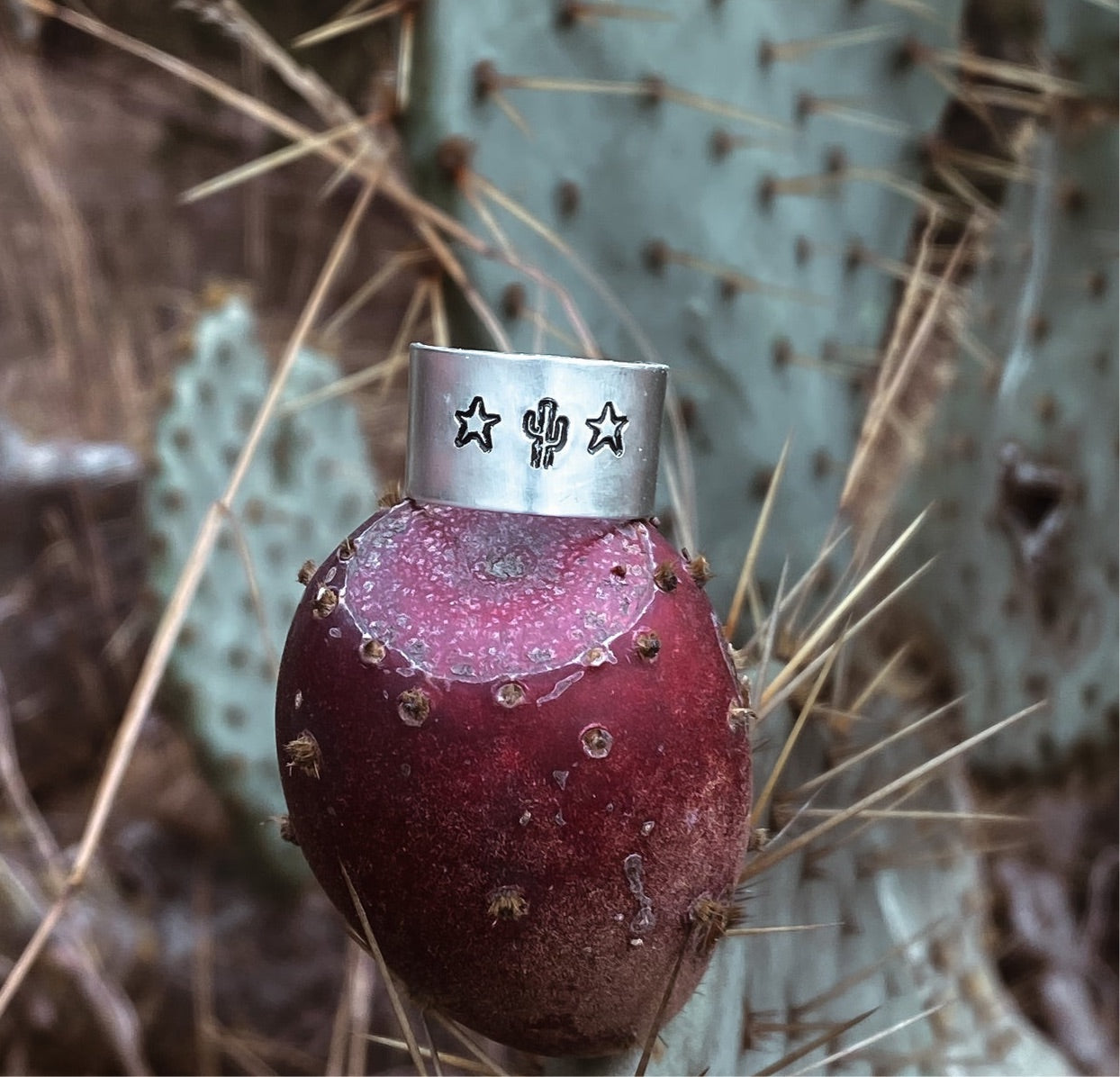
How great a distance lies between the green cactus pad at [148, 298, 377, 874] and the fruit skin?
35.8 inches

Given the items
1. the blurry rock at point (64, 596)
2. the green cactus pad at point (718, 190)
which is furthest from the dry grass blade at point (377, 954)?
the blurry rock at point (64, 596)

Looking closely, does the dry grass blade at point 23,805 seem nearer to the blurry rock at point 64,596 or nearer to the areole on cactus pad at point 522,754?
the blurry rock at point 64,596

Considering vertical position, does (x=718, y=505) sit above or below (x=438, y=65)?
below

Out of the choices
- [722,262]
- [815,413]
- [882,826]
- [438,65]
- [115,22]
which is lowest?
[882,826]

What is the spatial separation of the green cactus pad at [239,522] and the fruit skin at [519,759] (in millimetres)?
909

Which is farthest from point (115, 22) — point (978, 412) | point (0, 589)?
point (978, 412)

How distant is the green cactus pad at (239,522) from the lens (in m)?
1.30

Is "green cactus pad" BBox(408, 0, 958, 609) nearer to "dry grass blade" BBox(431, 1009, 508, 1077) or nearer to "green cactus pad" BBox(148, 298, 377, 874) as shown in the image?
"dry grass blade" BBox(431, 1009, 508, 1077)

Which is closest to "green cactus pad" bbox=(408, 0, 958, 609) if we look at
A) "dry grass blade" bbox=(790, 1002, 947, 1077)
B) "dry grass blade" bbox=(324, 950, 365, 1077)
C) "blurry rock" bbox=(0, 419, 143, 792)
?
"dry grass blade" bbox=(790, 1002, 947, 1077)

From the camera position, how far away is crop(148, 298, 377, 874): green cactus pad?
130 cm

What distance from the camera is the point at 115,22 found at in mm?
3049

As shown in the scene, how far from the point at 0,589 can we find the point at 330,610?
70.6 inches

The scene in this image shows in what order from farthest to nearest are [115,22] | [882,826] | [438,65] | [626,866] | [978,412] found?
1. [115,22]
2. [978,412]
3. [882,826]
4. [438,65]
5. [626,866]

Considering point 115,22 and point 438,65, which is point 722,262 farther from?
point 115,22
